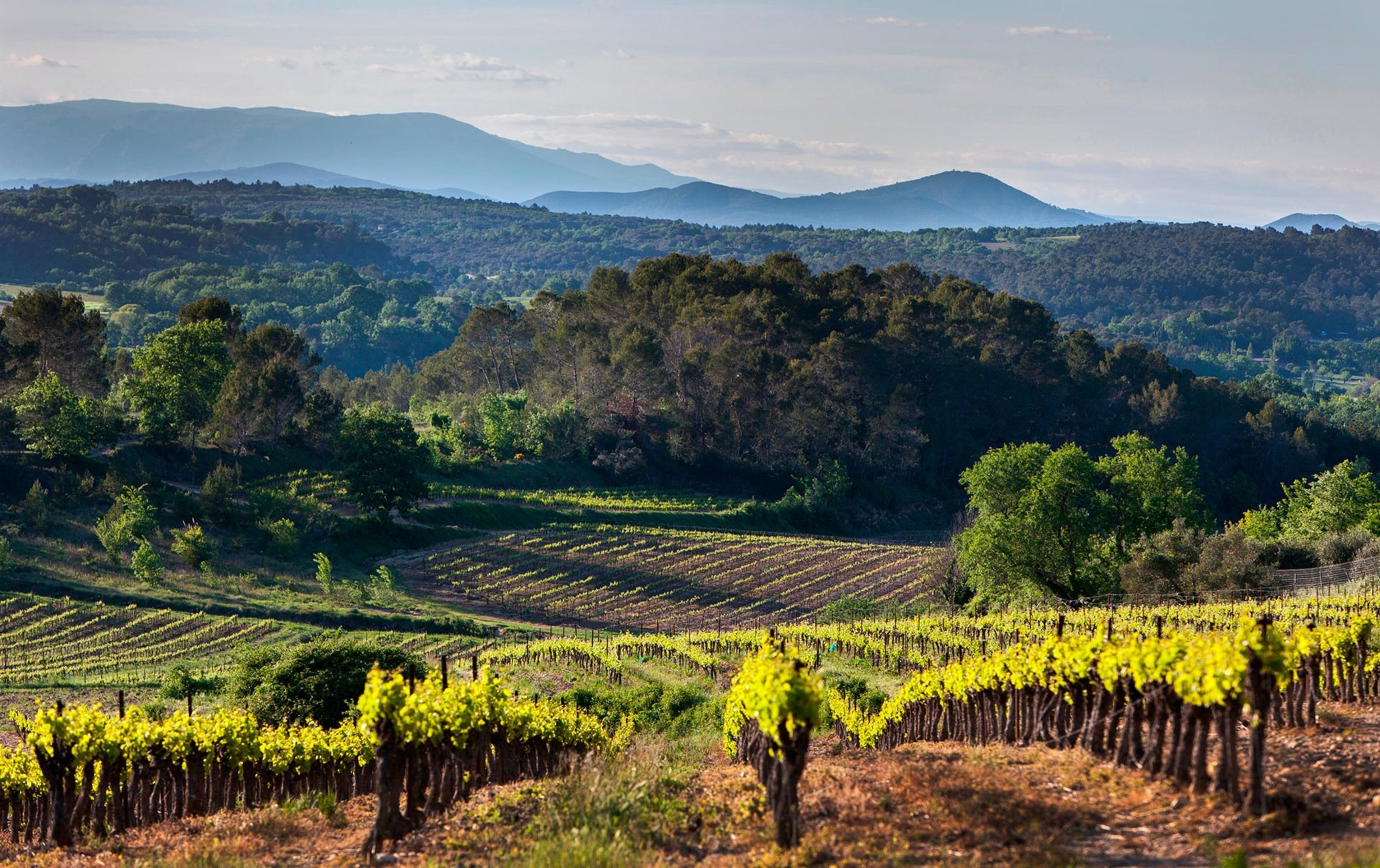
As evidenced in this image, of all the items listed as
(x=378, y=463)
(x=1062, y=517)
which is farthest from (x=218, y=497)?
(x=1062, y=517)

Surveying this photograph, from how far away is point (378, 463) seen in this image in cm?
6569

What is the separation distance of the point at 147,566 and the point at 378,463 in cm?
1654

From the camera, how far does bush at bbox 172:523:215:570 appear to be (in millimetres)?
55062

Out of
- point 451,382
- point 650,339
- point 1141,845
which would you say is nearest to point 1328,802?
point 1141,845

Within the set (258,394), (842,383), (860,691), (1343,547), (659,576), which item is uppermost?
(842,383)

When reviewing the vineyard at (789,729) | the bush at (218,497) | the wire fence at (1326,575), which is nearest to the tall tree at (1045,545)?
the wire fence at (1326,575)

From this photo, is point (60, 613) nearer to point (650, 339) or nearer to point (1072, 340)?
point (650, 339)

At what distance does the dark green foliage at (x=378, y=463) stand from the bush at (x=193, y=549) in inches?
407

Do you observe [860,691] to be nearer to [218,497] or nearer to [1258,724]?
[1258,724]

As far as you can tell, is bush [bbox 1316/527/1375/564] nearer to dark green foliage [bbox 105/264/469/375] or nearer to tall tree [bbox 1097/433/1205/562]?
tall tree [bbox 1097/433/1205/562]

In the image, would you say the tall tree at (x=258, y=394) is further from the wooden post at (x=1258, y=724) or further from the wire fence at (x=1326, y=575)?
the wooden post at (x=1258, y=724)

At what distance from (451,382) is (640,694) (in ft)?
270

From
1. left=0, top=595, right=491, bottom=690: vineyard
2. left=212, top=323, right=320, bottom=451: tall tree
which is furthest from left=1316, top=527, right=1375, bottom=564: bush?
left=212, top=323, right=320, bottom=451: tall tree

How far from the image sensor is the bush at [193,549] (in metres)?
55.1
